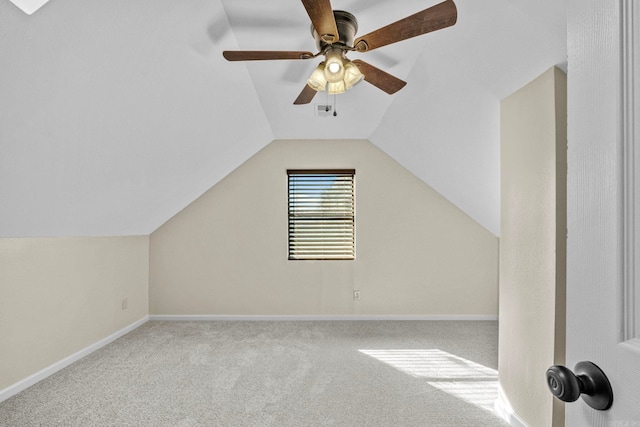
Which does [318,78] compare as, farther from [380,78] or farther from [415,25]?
[415,25]

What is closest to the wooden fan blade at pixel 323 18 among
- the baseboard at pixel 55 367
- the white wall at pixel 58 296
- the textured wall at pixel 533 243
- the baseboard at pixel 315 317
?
the textured wall at pixel 533 243

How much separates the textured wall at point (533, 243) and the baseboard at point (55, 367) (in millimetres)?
3337

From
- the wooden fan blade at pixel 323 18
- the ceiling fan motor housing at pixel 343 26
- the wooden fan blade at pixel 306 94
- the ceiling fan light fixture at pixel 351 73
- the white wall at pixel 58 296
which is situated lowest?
the white wall at pixel 58 296

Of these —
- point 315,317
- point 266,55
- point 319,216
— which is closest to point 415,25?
point 266,55

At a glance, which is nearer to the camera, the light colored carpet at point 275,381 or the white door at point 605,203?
the white door at point 605,203

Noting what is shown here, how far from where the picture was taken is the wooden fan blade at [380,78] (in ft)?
6.33

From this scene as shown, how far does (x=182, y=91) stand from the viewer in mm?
2246

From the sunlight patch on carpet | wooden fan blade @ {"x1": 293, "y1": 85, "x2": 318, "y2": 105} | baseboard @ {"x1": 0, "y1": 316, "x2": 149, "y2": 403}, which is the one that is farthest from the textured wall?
baseboard @ {"x1": 0, "y1": 316, "x2": 149, "y2": 403}

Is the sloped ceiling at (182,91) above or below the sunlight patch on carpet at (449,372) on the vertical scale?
above

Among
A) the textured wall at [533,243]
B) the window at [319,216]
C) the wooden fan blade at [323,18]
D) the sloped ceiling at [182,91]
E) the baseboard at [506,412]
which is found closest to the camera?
the wooden fan blade at [323,18]

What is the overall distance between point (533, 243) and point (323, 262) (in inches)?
108

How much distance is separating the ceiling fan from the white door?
96cm

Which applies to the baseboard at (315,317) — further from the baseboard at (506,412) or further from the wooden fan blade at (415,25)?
the wooden fan blade at (415,25)

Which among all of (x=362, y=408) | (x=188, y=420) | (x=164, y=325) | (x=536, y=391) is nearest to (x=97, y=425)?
(x=188, y=420)
